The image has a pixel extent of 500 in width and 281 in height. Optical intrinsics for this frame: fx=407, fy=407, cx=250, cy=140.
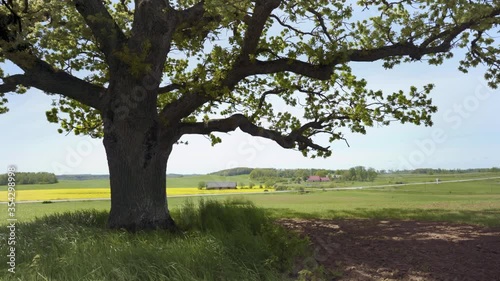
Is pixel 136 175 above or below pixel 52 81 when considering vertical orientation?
below

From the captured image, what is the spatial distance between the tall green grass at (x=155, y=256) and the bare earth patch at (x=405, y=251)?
847mm

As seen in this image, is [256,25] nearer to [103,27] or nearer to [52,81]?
[103,27]

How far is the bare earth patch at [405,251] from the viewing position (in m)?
6.83

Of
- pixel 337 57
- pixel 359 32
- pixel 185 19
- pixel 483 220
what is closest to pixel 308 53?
pixel 337 57

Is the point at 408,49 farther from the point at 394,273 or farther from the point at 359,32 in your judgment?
the point at 394,273

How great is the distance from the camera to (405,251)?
25.7 ft

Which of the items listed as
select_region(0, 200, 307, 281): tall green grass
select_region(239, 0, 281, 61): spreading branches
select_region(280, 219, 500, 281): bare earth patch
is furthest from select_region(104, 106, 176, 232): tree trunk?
select_region(280, 219, 500, 281): bare earth patch

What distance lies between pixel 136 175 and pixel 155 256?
4269 millimetres

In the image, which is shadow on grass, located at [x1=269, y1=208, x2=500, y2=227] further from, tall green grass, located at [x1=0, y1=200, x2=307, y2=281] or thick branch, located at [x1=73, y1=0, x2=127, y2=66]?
thick branch, located at [x1=73, y1=0, x2=127, y2=66]

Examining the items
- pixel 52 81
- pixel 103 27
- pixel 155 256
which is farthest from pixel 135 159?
pixel 155 256

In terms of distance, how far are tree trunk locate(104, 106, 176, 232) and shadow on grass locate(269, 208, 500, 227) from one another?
445 cm

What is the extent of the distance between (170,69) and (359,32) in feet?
24.0

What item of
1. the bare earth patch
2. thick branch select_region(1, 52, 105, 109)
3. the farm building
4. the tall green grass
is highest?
thick branch select_region(1, 52, 105, 109)

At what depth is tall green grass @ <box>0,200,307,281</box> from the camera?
602 cm
